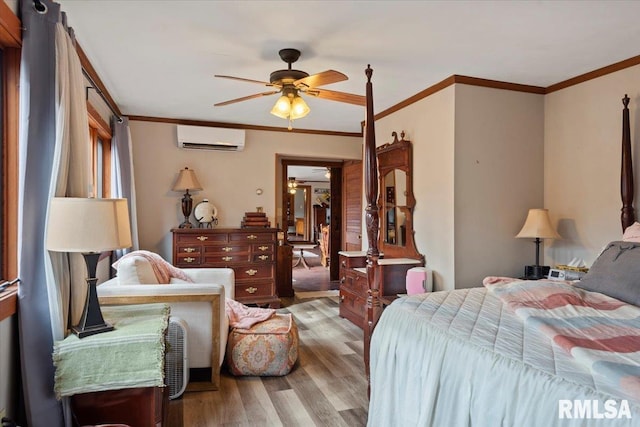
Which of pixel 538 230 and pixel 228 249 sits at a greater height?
pixel 538 230

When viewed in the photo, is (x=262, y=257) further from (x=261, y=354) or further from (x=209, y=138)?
(x=261, y=354)

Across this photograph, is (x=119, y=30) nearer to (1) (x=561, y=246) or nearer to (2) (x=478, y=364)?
(2) (x=478, y=364)

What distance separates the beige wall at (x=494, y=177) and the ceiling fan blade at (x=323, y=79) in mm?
1287

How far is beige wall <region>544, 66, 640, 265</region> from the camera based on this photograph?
3.10 m

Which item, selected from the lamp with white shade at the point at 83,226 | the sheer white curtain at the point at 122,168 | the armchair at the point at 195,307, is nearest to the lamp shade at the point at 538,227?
the armchair at the point at 195,307

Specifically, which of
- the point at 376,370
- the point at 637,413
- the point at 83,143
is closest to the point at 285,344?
the point at 376,370

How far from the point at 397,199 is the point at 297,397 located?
2423 mm

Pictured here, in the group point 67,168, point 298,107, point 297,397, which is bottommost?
point 297,397

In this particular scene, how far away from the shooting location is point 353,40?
8.84 feet

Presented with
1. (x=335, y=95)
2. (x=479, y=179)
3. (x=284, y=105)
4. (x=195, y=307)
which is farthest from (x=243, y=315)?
(x=479, y=179)

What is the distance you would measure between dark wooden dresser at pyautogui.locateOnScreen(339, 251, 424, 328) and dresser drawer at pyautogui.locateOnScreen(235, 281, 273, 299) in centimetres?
99

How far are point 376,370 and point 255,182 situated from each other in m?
3.85

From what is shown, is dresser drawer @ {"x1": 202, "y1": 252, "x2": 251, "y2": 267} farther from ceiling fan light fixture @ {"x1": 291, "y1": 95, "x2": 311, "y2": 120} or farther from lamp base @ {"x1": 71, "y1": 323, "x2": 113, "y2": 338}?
lamp base @ {"x1": 71, "y1": 323, "x2": 113, "y2": 338}

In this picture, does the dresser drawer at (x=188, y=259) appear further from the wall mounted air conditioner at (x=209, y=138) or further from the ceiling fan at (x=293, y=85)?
the ceiling fan at (x=293, y=85)
